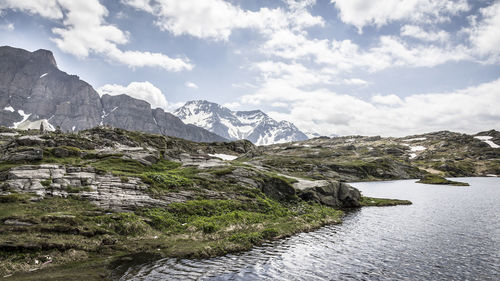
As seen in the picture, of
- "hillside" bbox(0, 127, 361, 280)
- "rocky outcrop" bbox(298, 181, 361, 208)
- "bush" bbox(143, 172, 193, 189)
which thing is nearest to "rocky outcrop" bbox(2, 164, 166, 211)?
"hillside" bbox(0, 127, 361, 280)

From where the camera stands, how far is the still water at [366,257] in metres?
25.7

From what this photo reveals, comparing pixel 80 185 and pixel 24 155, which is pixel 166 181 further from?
pixel 24 155

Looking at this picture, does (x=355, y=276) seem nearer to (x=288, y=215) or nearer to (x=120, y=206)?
(x=288, y=215)

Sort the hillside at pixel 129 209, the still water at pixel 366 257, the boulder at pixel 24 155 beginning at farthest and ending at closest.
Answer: the boulder at pixel 24 155
the hillside at pixel 129 209
the still water at pixel 366 257

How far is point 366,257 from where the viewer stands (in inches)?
1241

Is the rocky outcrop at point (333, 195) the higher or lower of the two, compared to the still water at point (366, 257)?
higher

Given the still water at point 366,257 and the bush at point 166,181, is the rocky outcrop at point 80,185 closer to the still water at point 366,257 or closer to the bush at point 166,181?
the bush at point 166,181

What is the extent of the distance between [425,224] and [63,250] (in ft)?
179

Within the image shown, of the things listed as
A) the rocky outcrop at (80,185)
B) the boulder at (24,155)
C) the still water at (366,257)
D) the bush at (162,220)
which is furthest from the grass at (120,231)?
the boulder at (24,155)

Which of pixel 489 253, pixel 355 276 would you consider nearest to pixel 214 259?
pixel 355 276

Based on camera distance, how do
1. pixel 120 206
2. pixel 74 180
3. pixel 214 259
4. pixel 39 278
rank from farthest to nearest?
pixel 74 180
pixel 120 206
pixel 214 259
pixel 39 278

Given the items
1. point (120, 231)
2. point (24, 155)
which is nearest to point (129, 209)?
point (120, 231)

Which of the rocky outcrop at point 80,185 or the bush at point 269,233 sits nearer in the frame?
the rocky outcrop at point 80,185

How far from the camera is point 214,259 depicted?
29.0 metres
